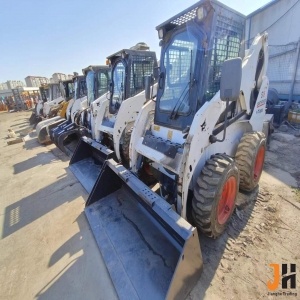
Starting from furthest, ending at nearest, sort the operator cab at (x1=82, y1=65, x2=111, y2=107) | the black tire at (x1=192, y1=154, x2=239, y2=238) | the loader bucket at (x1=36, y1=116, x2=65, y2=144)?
1. the loader bucket at (x1=36, y1=116, x2=65, y2=144)
2. the operator cab at (x1=82, y1=65, x2=111, y2=107)
3. the black tire at (x1=192, y1=154, x2=239, y2=238)

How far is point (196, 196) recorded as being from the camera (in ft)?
6.91

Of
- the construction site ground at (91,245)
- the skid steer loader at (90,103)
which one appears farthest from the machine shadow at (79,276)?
the skid steer loader at (90,103)

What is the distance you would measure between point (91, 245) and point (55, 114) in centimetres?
1076

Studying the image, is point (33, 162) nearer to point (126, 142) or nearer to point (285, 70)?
point (126, 142)

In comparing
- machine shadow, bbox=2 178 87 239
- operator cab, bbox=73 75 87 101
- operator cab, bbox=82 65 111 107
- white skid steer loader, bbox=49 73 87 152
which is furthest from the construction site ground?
operator cab, bbox=73 75 87 101

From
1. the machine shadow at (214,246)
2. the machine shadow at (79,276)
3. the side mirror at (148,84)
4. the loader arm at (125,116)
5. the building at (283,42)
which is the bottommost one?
the machine shadow at (79,276)

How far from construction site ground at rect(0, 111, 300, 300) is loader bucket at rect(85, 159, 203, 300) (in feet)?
0.63

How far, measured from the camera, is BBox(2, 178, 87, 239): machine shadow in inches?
125

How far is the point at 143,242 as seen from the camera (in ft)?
7.14

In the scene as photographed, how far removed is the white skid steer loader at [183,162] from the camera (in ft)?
5.86

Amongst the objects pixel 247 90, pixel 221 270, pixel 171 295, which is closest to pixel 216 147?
pixel 247 90

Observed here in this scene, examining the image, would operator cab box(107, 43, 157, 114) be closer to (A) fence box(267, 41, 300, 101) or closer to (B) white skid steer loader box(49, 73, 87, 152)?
(B) white skid steer loader box(49, 73, 87, 152)

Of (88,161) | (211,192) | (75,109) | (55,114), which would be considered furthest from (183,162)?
(55,114)

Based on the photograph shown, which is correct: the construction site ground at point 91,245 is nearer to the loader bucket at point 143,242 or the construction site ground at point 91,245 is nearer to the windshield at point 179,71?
the loader bucket at point 143,242
